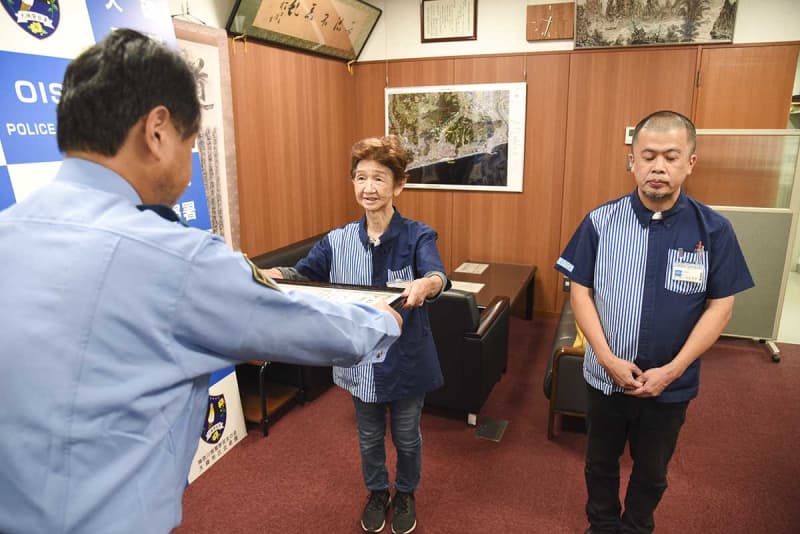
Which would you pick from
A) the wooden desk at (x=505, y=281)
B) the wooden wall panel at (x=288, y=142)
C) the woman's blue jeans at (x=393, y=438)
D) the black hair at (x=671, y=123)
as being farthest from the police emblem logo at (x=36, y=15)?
the wooden desk at (x=505, y=281)

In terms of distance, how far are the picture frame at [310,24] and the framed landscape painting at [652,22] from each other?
1.76 m

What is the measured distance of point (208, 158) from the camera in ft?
9.75

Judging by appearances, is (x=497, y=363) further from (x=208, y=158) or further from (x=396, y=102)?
(x=396, y=102)

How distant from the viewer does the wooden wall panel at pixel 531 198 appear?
4438mm

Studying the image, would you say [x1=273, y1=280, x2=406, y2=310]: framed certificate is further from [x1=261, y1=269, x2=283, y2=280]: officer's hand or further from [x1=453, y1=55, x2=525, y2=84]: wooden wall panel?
[x1=453, y1=55, x2=525, y2=84]: wooden wall panel

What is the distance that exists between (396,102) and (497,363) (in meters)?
2.75

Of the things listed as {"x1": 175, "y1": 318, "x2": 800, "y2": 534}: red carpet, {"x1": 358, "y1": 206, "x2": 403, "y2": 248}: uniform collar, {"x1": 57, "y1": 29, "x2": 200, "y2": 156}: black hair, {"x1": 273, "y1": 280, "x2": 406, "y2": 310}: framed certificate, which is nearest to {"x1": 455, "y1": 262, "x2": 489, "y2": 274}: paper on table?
{"x1": 175, "y1": 318, "x2": 800, "y2": 534}: red carpet

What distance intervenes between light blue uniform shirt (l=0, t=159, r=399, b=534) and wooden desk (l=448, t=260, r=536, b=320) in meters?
2.90

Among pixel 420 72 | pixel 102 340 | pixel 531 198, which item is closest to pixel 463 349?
pixel 102 340

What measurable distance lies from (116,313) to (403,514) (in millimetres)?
1713

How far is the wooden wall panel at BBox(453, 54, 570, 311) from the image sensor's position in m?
4.44

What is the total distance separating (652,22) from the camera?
13.3 feet

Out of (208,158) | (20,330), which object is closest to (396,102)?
(208,158)

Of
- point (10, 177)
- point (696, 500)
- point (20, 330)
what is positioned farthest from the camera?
point (696, 500)
